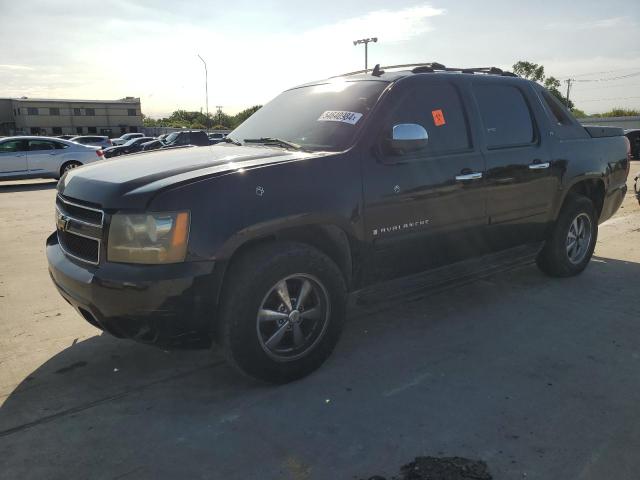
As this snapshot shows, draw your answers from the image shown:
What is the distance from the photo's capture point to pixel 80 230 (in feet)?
10.0

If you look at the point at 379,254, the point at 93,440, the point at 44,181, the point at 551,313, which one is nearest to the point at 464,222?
the point at 379,254

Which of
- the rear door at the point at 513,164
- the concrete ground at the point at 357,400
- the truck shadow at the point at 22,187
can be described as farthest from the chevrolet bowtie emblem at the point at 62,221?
the truck shadow at the point at 22,187

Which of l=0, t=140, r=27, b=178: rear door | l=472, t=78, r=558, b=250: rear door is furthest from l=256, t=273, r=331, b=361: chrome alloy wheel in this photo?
l=0, t=140, r=27, b=178: rear door

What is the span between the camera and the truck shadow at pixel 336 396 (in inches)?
103

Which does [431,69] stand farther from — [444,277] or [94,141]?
[94,141]

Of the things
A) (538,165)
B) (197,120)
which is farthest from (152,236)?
(197,120)

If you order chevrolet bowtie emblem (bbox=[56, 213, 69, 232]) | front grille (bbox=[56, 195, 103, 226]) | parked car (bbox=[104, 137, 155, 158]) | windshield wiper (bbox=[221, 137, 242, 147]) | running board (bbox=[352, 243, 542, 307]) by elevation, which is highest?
windshield wiper (bbox=[221, 137, 242, 147])

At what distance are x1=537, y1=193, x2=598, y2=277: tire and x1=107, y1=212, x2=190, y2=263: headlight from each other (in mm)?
3743

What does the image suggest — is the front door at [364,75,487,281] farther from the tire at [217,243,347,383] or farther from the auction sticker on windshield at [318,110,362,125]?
the tire at [217,243,347,383]

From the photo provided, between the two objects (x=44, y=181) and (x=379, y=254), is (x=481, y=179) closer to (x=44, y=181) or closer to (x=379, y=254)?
(x=379, y=254)

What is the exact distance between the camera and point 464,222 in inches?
159

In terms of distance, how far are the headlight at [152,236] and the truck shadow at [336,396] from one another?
0.89m

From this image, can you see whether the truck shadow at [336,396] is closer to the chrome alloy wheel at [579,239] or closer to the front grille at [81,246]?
the front grille at [81,246]

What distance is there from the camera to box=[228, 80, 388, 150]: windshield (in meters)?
3.57
